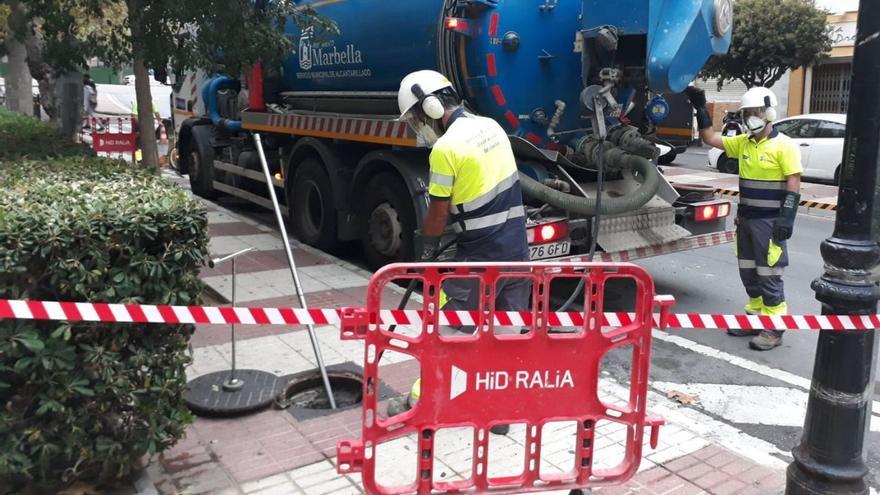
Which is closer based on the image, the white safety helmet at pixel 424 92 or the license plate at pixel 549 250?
the white safety helmet at pixel 424 92

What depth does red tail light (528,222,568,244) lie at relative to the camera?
6.07 metres

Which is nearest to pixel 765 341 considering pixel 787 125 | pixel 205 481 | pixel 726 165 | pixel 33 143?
pixel 205 481

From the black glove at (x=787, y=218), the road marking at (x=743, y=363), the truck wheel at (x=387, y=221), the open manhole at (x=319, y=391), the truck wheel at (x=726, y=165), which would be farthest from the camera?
the truck wheel at (x=726, y=165)

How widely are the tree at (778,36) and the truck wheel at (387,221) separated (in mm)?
18787

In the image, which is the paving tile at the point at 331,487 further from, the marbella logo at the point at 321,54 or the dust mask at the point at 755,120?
the marbella logo at the point at 321,54

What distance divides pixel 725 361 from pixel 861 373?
2399 mm

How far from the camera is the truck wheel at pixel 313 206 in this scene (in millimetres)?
8359

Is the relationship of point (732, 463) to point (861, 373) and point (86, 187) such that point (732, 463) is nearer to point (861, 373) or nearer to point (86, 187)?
point (861, 373)

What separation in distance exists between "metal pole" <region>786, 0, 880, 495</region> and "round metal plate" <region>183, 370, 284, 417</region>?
2.73 meters

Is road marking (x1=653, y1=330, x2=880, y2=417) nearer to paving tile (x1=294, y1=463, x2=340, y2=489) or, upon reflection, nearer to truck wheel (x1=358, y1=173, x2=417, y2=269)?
truck wheel (x1=358, y1=173, x2=417, y2=269)

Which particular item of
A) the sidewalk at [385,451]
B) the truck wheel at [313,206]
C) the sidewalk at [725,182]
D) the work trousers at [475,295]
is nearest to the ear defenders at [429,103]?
the work trousers at [475,295]

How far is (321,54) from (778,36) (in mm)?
19932

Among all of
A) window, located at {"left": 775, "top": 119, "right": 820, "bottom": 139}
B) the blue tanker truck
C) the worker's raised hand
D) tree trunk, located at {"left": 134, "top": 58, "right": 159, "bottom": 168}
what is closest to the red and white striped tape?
the blue tanker truck

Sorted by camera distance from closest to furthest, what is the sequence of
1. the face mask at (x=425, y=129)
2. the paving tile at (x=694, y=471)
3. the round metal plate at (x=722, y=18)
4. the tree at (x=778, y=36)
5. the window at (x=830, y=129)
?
the paving tile at (x=694, y=471), the face mask at (x=425, y=129), the round metal plate at (x=722, y=18), the window at (x=830, y=129), the tree at (x=778, y=36)
